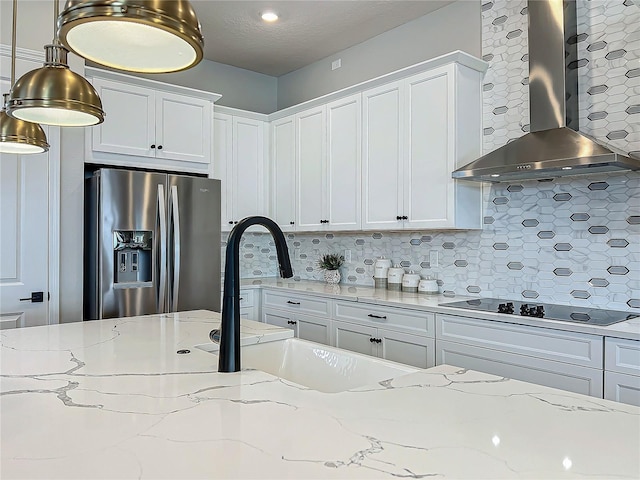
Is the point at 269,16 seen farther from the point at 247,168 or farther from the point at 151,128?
the point at 247,168

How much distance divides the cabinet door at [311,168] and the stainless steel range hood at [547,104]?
152 centimetres

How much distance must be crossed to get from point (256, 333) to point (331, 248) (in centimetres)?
268

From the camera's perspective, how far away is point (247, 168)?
461 cm

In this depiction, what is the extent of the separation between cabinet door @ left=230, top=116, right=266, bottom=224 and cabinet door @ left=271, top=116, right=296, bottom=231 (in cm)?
11

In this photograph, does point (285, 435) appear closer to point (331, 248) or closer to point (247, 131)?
point (331, 248)

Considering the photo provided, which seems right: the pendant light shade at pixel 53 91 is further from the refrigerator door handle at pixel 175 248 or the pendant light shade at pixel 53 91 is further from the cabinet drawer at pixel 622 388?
the cabinet drawer at pixel 622 388

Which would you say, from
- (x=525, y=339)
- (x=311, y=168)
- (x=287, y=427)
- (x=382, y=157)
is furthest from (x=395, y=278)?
(x=287, y=427)

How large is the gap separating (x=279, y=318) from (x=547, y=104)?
252cm

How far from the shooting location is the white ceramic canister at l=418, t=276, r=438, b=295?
3543 millimetres

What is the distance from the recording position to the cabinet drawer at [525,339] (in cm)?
224

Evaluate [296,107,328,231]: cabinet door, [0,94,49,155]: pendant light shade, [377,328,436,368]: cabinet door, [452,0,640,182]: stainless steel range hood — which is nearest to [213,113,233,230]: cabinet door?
[296,107,328,231]: cabinet door

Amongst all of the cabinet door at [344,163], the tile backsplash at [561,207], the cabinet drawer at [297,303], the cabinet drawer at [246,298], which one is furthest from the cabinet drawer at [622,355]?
the cabinet drawer at [246,298]

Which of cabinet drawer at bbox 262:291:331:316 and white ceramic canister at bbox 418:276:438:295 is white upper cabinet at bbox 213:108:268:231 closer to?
cabinet drawer at bbox 262:291:331:316

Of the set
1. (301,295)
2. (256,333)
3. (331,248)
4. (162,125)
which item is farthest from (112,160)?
(256,333)
